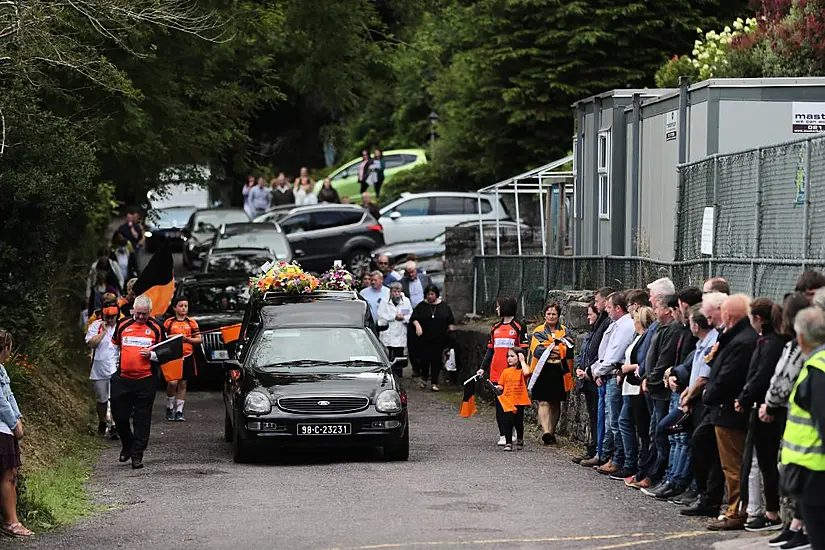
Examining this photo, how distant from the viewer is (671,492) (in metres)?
13.1

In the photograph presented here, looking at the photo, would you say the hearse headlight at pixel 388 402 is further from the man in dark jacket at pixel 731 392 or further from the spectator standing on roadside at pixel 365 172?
the spectator standing on roadside at pixel 365 172

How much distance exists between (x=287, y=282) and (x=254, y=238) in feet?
37.5

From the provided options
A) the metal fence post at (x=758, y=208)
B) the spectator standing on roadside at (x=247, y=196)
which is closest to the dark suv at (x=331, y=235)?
the spectator standing on roadside at (x=247, y=196)

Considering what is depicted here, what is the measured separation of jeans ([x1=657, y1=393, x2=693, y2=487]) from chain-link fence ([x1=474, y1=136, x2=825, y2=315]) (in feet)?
4.40

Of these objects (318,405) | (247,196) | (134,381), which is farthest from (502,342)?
(247,196)

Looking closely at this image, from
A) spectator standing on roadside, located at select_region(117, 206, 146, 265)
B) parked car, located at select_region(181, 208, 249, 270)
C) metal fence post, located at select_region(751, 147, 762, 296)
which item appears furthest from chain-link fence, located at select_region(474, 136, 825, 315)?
parked car, located at select_region(181, 208, 249, 270)

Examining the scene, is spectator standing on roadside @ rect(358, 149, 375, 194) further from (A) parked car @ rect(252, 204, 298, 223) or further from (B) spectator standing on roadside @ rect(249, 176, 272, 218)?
(A) parked car @ rect(252, 204, 298, 223)

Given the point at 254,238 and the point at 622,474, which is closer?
the point at 622,474

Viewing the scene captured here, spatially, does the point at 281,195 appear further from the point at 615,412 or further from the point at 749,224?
the point at 749,224

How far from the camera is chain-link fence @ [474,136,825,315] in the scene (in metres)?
12.7

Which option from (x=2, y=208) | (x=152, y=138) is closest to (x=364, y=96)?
(x=152, y=138)

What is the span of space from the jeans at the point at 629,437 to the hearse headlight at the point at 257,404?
12.2 ft

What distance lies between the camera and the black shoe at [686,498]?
12.7 meters

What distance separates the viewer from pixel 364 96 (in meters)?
29.8
